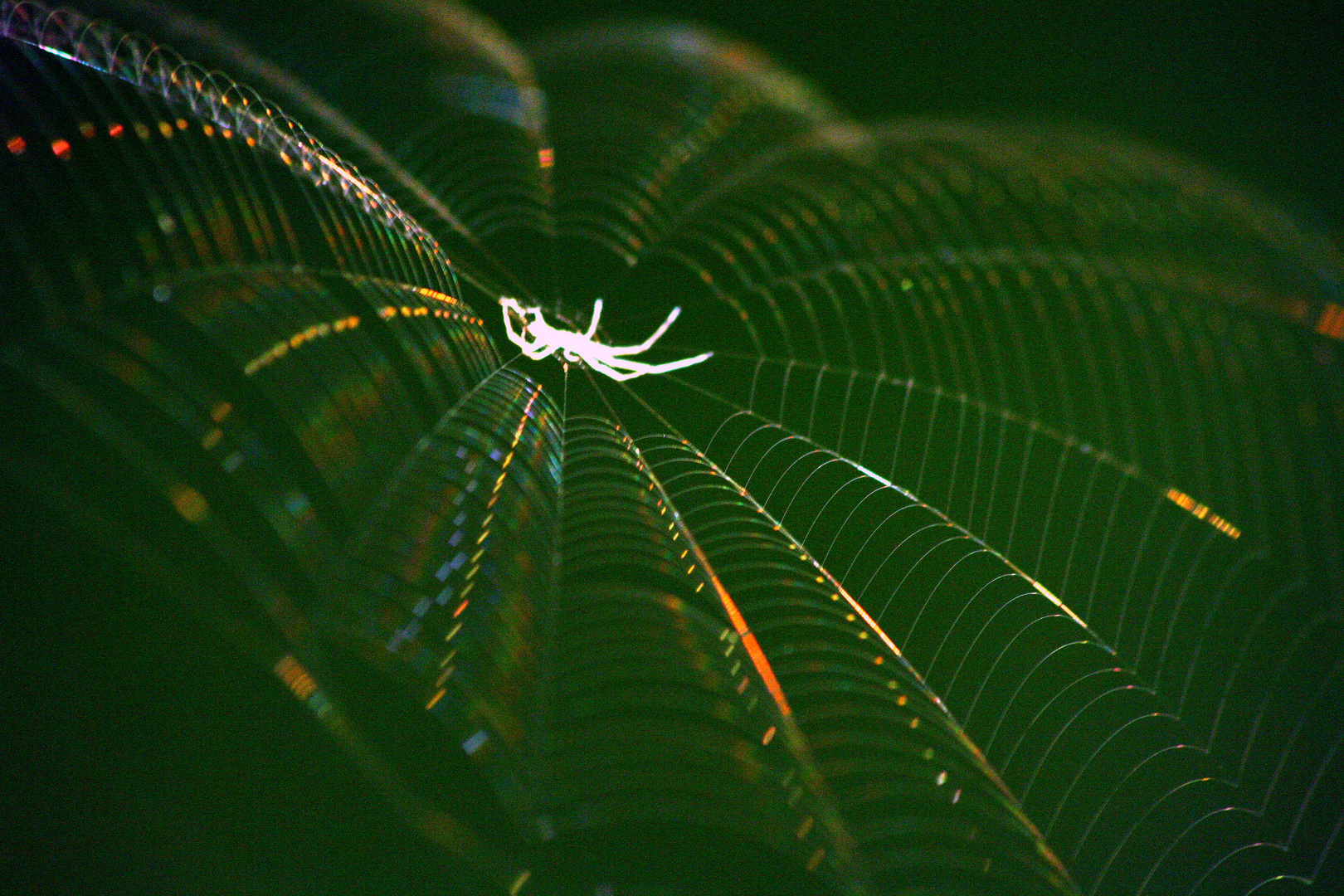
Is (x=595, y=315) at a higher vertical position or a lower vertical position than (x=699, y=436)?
higher

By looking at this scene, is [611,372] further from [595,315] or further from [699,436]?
[699,436]

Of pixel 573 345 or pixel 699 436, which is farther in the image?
pixel 699 436

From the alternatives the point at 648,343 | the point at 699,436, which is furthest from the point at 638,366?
the point at 699,436

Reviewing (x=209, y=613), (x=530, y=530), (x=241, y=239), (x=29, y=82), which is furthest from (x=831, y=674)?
(x=29, y=82)

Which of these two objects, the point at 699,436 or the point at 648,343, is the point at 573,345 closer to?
the point at 648,343

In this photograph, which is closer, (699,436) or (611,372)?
(611,372)

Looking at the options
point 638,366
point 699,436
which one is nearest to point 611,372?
point 638,366
